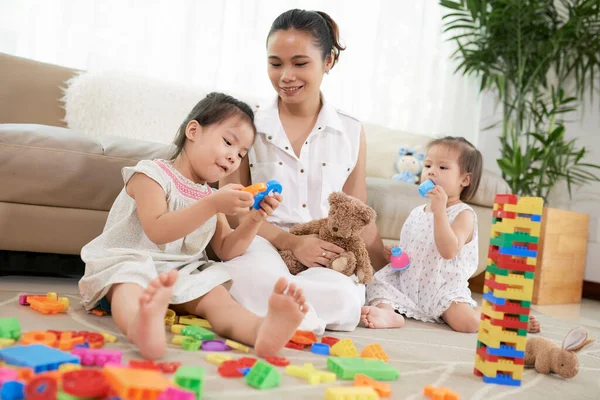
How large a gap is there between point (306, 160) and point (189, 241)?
46 centimetres

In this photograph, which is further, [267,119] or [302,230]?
[267,119]

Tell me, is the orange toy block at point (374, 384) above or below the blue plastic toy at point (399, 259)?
below

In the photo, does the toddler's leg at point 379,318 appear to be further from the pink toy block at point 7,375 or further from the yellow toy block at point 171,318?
the pink toy block at point 7,375

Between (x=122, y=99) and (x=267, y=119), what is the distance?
0.80 m

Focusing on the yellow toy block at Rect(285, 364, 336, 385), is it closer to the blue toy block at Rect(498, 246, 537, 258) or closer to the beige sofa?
the blue toy block at Rect(498, 246, 537, 258)

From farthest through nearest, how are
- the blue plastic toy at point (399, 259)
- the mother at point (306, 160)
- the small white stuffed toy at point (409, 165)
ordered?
the small white stuffed toy at point (409, 165), the blue plastic toy at point (399, 259), the mother at point (306, 160)

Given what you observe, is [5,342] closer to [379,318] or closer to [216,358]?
[216,358]

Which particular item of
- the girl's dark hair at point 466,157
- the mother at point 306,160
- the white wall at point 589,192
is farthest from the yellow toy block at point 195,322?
the white wall at point 589,192

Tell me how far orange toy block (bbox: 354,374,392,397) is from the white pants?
340mm

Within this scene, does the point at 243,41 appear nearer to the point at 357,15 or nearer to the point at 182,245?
the point at 357,15

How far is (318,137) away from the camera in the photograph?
1646mm

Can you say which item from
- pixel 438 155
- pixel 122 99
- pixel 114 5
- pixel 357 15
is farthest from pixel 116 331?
pixel 357 15

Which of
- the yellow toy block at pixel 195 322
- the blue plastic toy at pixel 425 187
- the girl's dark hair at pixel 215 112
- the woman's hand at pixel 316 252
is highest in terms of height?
the girl's dark hair at pixel 215 112

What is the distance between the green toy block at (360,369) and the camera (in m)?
0.90
